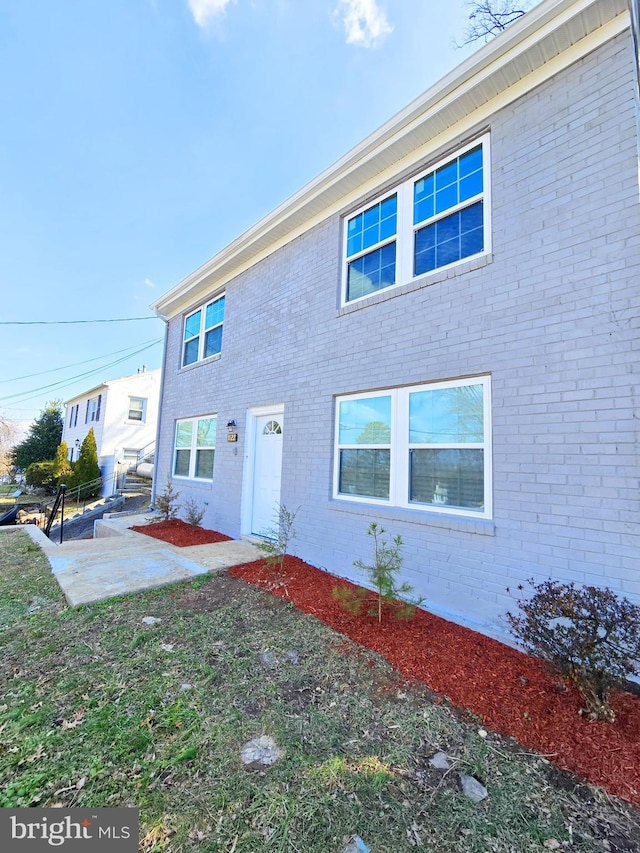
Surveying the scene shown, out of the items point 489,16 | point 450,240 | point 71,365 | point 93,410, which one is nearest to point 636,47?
point 450,240

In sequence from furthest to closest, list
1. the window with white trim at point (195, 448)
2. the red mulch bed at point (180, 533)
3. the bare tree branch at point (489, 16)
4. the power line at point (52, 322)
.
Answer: the power line at point (52, 322)
the window with white trim at point (195, 448)
the red mulch bed at point (180, 533)
the bare tree branch at point (489, 16)

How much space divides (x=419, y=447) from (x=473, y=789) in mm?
3082

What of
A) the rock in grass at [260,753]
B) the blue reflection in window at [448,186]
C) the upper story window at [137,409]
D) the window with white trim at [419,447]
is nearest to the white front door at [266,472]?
the window with white trim at [419,447]

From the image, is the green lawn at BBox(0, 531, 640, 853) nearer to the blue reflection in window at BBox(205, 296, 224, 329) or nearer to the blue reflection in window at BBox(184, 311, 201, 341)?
the blue reflection in window at BBox(205, 296, 224, 329)

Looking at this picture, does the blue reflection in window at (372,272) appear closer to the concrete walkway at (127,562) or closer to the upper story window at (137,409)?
the concrete walkway at (127,562)

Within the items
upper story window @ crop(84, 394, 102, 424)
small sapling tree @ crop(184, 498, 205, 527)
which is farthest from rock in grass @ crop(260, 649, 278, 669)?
upper story window @ crop(84, 394, 102, 424)

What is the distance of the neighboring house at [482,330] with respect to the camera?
321 centimetres

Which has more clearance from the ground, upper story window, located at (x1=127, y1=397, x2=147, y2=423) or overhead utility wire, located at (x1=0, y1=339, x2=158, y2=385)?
overhead utility wire, located at (x1=0, y1=339, x2=158, y2=385)

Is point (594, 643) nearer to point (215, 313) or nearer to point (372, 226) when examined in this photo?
point (372, 226)

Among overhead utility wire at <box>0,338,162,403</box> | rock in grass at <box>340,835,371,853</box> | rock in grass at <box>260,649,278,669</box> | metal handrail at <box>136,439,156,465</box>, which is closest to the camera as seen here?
rock in grass at <box>340,835,371,853</box>

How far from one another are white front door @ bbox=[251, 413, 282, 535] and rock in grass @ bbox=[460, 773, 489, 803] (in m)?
4.75

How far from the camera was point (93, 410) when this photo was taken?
20.5 metres

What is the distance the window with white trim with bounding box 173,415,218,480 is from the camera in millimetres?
8344

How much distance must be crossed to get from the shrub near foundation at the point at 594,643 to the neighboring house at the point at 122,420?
59.4 ft
